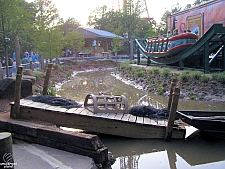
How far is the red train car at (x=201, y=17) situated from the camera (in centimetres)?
1842

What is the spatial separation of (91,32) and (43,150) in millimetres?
35730

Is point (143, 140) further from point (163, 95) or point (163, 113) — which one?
point (163, 95)

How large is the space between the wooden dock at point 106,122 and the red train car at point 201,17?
42.5 ft

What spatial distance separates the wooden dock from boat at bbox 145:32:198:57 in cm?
1082

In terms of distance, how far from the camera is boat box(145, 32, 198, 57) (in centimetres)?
1730

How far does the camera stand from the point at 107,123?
7.06 metres

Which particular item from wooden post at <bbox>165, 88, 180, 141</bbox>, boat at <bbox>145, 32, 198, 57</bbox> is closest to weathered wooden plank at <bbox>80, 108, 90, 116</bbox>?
wooden post at <bbox>165, 88, 180, 141</bbox>

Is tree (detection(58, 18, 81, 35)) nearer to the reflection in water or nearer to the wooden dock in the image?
the wooden dock

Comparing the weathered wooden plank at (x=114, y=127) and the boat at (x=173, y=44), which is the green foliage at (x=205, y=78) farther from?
the weathered wooden plank at (x=114, y=127)

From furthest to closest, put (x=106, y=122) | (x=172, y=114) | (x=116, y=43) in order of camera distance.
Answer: (x=116, y=43) → (x=106, y=122) → (x=172, y=114)

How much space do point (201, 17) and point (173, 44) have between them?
13.5 ft

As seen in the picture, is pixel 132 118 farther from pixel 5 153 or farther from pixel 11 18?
pixel 11 18

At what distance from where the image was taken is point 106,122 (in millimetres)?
7051

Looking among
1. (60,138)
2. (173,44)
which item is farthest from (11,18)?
(173,44)
